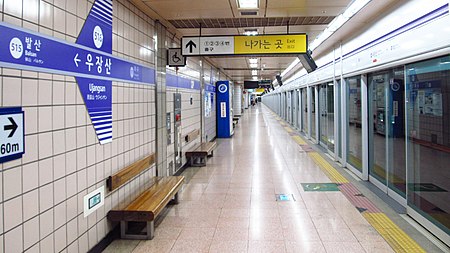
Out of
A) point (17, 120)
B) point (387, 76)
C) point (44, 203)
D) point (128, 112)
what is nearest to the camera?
point (17, 120)

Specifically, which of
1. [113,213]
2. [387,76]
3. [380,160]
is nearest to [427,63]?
[387,76]

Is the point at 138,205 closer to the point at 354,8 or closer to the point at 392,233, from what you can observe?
the point at 392,233

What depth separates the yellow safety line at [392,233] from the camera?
3.28 metres

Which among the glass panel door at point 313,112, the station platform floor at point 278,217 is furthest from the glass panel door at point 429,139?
the glass panel door at point 313,112

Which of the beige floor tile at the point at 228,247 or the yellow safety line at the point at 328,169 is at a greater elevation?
the yellow safety line at the point at 328,169

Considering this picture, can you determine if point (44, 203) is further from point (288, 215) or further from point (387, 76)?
point (387, 76)

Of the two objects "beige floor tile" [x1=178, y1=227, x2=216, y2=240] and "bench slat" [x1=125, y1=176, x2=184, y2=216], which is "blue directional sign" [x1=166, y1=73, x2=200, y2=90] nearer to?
"bench slat" [x1=125, y1=176, x2=184, y2=216]

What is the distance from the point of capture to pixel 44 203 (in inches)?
96.6

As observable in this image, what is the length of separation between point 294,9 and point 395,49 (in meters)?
1.42

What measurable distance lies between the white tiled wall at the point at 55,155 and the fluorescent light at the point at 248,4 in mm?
1482

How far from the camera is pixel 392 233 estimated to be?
3631mm

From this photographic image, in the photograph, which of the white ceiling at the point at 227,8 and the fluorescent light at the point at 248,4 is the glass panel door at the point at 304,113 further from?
the fluorescent light at the point at 248,4

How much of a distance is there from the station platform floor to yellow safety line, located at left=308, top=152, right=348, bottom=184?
18 mm

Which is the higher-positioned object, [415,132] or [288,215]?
[415,132]
